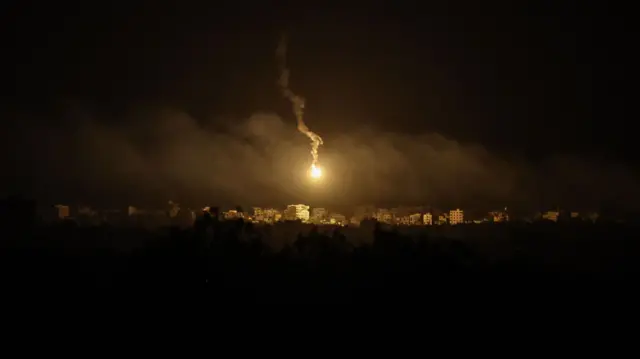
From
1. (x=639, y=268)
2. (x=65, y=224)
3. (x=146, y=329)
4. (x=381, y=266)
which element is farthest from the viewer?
(x=65, y=224)

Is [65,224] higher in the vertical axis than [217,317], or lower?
higher

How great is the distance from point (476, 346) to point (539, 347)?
6.50 feet

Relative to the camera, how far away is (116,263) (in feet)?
86.4

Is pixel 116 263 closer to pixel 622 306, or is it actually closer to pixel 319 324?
pixel 319 324

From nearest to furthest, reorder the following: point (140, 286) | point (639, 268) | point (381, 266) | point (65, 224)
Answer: point (140, 286) < point (381, 266) < point (639, 268) < point (65, 224)

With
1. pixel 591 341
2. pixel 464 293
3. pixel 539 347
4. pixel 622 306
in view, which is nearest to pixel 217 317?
pixel 464 293

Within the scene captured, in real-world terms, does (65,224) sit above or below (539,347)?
above

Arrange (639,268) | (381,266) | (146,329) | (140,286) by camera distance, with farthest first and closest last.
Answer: (639,268)
(381,266)
(140,286)
(146,329)

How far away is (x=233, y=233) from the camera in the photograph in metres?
28.8

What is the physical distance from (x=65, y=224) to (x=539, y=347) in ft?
65.3

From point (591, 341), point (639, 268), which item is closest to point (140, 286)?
point (591, 341)

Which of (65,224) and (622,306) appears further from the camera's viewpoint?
(65,224)

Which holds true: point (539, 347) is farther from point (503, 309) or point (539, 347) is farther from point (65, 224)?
point (65, 224)

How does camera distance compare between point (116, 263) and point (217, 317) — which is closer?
point (217, 317)
